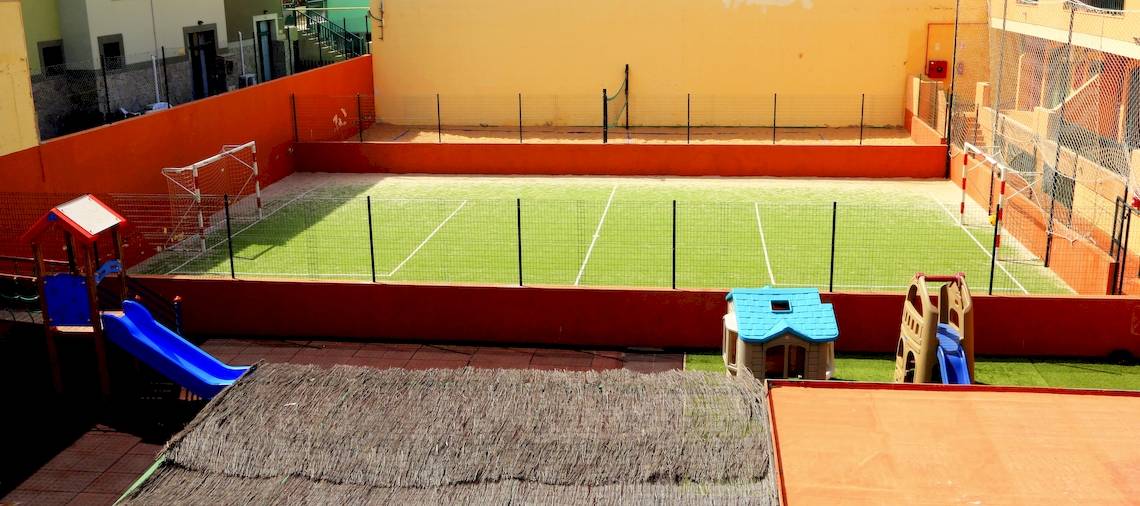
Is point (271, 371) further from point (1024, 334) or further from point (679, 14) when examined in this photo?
point (679, 14)

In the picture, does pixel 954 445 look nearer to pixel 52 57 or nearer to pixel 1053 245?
pixel 1053 245

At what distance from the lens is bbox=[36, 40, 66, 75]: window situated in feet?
82.7

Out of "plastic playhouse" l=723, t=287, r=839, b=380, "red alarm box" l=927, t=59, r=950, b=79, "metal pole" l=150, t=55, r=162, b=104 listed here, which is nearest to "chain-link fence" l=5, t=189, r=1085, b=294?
"plastic playhouse" l=723, t=287, r=839, b=380

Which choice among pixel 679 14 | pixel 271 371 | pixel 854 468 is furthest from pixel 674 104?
pixel 854 468

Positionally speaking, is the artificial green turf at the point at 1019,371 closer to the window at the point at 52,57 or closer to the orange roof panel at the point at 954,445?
the orange roof panel at the point at 954,445

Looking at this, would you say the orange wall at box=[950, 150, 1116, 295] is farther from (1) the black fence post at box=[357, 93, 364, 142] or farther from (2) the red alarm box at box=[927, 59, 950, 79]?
(1) the black fence post at box=[357, 93, 364, 142]

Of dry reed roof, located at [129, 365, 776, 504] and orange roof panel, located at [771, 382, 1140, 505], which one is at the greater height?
orange roof panel, located at [771, 382, 1140, 505]

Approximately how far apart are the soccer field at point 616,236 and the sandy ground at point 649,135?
3.29 m

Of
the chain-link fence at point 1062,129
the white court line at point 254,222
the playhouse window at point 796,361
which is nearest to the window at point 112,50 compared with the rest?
the white court line at point 254,222

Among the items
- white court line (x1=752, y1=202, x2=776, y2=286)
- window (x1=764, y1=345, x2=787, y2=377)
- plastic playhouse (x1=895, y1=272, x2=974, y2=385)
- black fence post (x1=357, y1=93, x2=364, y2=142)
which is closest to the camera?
plastic playhouse (x1=895, y1=272, x2=974, y2=385)

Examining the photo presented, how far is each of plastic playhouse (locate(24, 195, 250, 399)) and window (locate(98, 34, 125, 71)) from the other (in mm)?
14552

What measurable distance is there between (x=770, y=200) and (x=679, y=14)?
10295 millimetres

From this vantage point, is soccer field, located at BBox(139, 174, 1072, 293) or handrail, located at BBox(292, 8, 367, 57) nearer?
soccer field, located at BBox(139, 174, 1072, 293)

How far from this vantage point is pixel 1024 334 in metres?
14.8
